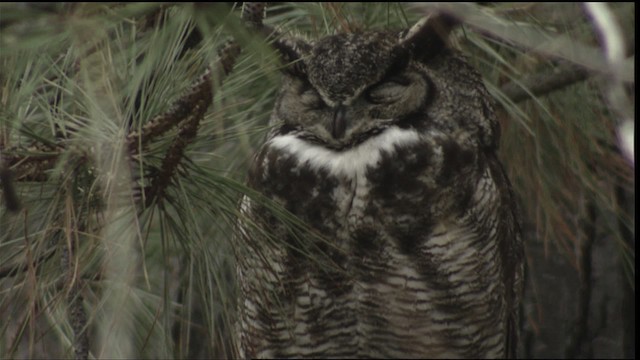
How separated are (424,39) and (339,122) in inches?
6.0

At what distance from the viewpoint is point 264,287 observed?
4.83 ft

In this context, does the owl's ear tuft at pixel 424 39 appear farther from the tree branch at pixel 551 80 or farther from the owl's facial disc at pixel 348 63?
the tree branch at pixel 551 80

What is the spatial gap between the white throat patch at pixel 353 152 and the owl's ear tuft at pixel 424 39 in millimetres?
106

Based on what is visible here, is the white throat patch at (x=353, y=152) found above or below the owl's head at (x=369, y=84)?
below

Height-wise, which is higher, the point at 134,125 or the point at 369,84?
the point at 134,125

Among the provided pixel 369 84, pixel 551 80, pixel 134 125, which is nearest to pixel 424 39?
pixel 369 84

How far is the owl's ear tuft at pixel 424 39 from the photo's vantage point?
1359 mm

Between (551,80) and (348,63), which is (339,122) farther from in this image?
(551,80)

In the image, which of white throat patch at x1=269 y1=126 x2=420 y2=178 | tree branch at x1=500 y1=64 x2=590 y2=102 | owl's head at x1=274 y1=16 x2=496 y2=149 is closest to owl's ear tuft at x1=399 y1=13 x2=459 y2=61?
owl's head at x1=274 y1=16 x2=496 y2=149

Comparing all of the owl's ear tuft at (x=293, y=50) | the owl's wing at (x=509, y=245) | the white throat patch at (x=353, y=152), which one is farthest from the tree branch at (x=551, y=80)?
the owl's ear tuft at (x=293, y=50)

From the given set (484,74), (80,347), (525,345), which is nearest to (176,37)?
(80,347)

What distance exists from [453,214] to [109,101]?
0.57 m

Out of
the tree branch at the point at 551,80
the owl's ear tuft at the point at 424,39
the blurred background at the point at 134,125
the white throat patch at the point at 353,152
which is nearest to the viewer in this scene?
the blurred background at the point at 134,125

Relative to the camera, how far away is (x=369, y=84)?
1419mm
